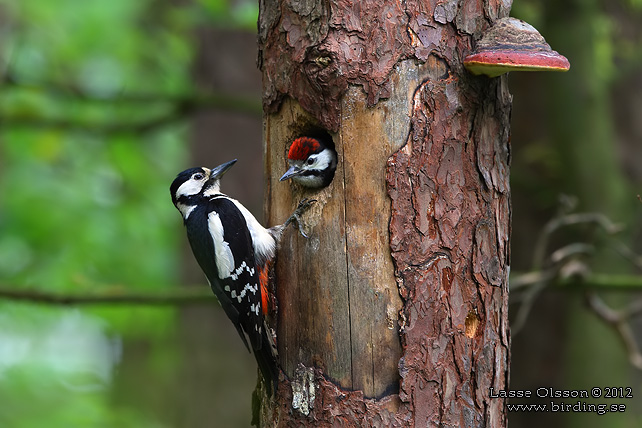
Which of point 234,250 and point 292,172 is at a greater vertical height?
point 292,172

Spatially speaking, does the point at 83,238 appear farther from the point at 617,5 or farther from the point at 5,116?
the point at 617,5

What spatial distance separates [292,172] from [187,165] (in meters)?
4.92

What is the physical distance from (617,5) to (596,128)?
60.9 inches

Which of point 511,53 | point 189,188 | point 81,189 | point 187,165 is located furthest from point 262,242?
point 81,189

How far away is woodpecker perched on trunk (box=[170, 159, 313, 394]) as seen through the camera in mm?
3234

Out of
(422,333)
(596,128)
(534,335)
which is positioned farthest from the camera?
(534,335)

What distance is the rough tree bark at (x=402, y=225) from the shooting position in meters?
2.88

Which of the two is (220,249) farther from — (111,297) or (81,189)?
(81,189)

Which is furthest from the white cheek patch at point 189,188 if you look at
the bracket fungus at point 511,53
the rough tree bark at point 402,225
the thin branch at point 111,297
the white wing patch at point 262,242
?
the bracket fungus at point 511,53

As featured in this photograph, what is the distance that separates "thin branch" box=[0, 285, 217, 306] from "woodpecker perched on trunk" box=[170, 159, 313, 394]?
2.38 feet

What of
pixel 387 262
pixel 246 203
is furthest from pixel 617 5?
pixel 387 262

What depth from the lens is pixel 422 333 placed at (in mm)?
2867

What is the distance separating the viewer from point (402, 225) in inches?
113

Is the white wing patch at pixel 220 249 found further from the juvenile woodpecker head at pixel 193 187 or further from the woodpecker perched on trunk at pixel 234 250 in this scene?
the juvenile woodpecker head at pixel 193 187
